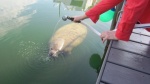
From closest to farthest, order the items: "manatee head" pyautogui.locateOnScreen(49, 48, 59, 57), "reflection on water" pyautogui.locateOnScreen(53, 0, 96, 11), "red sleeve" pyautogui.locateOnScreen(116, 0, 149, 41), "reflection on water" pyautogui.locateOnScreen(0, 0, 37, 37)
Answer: "red sleeve" pyautogui.locateOnScreen(116, 0, 149, 41), "manatee head" pyautogui.locateOnScreen(49, 48, 59, 57), "reflection on water" pyautogui.locateOnScreen(0, 0, 37, 37), "reflection on water" pyautogui.locateOnScreen(53, 0, 96, 11)

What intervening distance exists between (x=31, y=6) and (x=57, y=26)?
1.63 metres

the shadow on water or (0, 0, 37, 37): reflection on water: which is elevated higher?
(0, 0, 37, 37): reflection on water

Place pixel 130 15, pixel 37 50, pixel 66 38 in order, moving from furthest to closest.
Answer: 1. pixel 66 38
2. pixel 37 50
3. pixel 130 15

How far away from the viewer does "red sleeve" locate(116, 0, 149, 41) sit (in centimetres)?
205

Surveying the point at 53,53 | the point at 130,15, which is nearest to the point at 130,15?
the point at 130,15

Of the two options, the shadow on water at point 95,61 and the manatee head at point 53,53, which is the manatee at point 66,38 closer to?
the manatee head at point 53,53

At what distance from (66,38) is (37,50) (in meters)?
0.81

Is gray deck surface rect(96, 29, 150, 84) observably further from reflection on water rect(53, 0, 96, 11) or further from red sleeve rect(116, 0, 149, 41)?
reflection on water rect(53, 0, 96, 11)

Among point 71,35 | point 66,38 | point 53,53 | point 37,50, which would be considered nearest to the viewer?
point 53,53

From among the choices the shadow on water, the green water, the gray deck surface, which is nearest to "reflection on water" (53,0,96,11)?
the green water

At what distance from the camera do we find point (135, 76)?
245 cm

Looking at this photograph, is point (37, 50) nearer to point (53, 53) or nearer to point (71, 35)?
point (53, 53)

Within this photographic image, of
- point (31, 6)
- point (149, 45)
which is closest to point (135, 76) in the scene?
point (149, 45)

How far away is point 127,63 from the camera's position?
2664 millimetres
